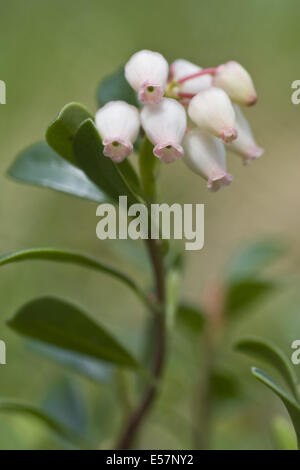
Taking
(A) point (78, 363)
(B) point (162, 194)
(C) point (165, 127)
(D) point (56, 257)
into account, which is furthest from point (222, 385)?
(B) point (162, 194)

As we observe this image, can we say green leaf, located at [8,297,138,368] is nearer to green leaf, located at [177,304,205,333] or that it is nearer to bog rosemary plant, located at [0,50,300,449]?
bog rosemary plant, located at [0,50,300,449]

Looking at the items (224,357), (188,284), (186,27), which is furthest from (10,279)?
(186,27)

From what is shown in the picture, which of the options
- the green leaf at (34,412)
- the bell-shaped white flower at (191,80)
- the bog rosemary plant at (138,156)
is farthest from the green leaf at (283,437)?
the bell-shaped white flower at (191,80)

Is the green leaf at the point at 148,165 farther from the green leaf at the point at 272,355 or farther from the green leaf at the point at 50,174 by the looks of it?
the green leaf at the point at 272,355

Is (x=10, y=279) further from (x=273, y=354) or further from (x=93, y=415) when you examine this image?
(x=273, y=354)

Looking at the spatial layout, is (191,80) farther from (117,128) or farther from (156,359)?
(156,359)
